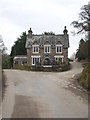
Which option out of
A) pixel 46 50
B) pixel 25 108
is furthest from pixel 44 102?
pixel 46 50

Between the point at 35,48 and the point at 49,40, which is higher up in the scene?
the point at 49,40

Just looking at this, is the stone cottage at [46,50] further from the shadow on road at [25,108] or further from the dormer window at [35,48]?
the shadow on road at [25,108]

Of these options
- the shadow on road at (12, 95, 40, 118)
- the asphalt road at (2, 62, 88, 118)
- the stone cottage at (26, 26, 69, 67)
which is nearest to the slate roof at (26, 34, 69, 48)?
the stone cottage at (26, 26, 69, 67)

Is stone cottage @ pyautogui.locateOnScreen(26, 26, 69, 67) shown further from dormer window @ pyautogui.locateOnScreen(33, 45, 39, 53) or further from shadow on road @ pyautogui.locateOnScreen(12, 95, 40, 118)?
shadow on road @ pyautogui.locateOnScreen(12, 95, 40, 118)

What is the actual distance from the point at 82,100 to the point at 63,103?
2.46 m

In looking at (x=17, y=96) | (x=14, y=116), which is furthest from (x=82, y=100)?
(x=14, y=116)

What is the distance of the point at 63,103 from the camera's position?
818 inches

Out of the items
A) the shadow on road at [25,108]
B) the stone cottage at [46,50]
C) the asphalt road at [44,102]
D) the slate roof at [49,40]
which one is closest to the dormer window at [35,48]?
the stone cottage at [46,50]

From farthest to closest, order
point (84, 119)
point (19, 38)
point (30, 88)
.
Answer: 1. point (19, 38)
2. point (30, 88)
3. point (84, 119)

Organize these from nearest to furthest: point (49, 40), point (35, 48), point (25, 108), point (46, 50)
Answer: point (25, 108), point (46, 50), point (35, 48), point (49, 40)

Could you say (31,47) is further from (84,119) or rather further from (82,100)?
(84,119)

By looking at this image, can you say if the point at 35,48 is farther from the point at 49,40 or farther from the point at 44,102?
the point at 44,102

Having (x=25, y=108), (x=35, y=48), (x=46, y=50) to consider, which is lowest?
(x=25, y=108)

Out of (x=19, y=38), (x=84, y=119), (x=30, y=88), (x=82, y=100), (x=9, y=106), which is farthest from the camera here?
(x=19, y=38)
